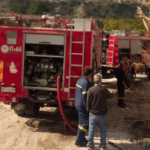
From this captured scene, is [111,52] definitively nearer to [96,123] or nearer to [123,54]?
[123,54]

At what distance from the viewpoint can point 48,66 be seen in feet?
27.5

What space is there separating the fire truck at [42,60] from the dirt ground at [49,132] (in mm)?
559

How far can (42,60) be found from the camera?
849 cm

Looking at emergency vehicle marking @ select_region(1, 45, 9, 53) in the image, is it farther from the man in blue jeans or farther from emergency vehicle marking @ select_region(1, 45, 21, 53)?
the man in blue jeans

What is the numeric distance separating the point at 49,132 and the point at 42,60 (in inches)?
78.1

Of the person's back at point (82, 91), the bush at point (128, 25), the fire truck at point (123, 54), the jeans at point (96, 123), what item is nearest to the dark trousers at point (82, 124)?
the person's back at point (82, 91)

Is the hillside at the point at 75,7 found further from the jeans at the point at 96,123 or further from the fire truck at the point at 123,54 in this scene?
the jeans at the point at 96,123

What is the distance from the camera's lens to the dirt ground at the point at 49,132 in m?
7.01

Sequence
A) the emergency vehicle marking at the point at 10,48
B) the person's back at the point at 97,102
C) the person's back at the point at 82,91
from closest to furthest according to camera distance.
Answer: the person's back at the point at 97,102 → the person's back at the point at 82,91 → the emergency vehicle marking at the point at 10,48

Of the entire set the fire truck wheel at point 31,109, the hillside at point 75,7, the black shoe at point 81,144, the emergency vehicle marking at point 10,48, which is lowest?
the black shoe at point 81,144

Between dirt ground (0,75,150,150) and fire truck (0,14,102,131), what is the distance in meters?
0.56

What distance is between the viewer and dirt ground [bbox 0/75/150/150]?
7008 mm

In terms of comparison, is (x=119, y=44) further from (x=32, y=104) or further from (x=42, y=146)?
(x=42, y=146)

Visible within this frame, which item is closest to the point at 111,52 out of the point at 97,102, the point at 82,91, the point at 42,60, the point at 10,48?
the point at 42,60
